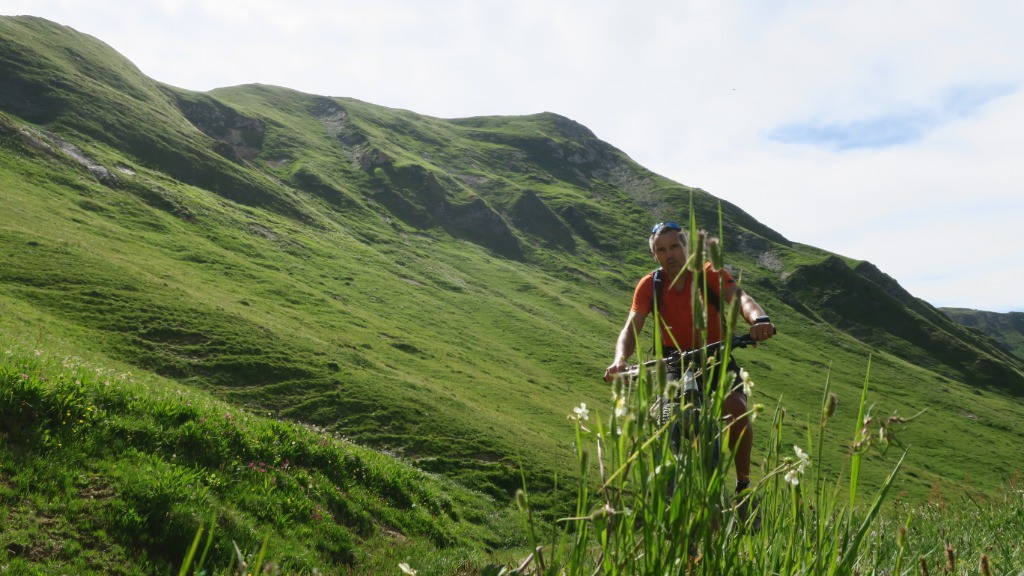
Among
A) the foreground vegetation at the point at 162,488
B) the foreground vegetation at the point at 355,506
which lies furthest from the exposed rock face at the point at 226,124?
the foreground vegetation at the point at 355,506

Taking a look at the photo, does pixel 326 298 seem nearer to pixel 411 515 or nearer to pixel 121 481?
pixel 411 515

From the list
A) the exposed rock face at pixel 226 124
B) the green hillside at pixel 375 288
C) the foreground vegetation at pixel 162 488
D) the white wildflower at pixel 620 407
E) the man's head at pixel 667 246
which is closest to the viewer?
the white wildflower at pixel 620 407

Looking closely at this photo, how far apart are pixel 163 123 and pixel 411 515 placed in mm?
107005

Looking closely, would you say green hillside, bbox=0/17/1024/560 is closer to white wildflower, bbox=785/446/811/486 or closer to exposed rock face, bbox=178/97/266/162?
white wildflower, bbox=785/446/811/486

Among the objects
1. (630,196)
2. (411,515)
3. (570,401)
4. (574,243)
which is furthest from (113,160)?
(630,196)

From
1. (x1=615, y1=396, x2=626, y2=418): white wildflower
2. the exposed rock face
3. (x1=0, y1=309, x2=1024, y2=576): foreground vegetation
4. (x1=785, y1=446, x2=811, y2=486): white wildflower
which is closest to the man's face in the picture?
(x1=0, y1=309, x2=1024, y2=576): foreground vegetation

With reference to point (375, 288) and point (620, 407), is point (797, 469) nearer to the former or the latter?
point (620, 407)

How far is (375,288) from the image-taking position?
73.1m

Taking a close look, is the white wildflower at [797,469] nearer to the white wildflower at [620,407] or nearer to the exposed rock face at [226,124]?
the white wildflower at [620,407]

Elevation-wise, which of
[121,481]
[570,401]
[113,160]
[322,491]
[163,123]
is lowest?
[570,401]

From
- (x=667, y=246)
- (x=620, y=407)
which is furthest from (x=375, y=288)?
(x=620, y=407)

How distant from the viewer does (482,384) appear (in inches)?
1896

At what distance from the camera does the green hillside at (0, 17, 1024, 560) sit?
30812 mm

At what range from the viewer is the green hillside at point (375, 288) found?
101ft
